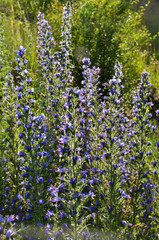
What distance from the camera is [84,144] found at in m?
2.69

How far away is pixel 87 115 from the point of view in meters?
2.80

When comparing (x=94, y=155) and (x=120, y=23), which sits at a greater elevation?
(x=120, y=23)

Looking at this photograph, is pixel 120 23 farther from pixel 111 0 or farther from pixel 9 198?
pixel 9 198

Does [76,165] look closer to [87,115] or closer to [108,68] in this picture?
[87,115]

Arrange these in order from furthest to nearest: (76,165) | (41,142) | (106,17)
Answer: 1. (106,17)
2. (41,142)
3. (76,165)

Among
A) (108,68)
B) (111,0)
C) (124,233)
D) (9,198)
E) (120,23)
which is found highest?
(111,0)

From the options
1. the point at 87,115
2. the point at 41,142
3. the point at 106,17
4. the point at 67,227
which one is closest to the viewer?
the point at 67,227

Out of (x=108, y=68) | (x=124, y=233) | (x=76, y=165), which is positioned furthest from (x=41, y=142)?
(x=108, y=68)

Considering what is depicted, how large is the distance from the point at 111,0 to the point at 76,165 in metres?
4.78

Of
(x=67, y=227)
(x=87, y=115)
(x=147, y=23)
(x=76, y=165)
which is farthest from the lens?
(x=147, y=23)

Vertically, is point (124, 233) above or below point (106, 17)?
below

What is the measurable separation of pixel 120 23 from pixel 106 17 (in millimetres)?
319

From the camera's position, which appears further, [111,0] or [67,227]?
[111,0]

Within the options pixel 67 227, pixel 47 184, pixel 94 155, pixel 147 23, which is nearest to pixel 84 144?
pixel 94 155
